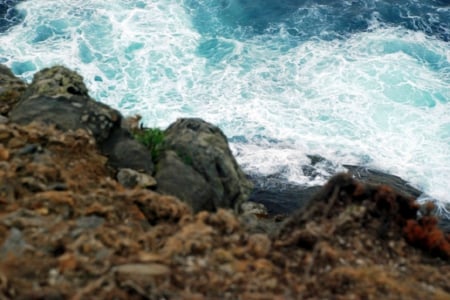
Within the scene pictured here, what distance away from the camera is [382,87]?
24.0 meters

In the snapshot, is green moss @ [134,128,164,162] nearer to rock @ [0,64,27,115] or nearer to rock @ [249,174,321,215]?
rock @ [0,64,27,115]

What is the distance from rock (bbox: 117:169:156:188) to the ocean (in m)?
9.68

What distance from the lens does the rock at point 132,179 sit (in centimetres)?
827

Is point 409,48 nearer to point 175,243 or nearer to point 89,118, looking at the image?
point 89,118

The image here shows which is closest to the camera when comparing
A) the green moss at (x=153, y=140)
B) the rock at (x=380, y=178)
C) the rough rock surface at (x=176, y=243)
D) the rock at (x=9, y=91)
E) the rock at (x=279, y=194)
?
the rough rock surface at (x=176, y=243)

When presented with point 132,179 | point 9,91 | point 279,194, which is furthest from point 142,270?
point 279,194

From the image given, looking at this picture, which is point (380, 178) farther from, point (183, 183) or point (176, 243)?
point (176, 243)

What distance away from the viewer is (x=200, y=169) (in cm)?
988

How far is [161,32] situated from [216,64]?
3359 millimetres

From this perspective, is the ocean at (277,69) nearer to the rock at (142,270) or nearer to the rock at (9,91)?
the rock at (9,91)

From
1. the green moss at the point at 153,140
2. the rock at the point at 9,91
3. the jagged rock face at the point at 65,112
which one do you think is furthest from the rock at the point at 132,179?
the rock at the point at 9,91

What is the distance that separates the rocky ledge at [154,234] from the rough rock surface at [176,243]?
0.05ft

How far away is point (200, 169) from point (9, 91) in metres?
4.13

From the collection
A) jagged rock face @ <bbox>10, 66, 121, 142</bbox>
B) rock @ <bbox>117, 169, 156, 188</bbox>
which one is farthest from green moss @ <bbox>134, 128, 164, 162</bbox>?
rock @ <bbox>117, 169, 156, 188</bbox>
